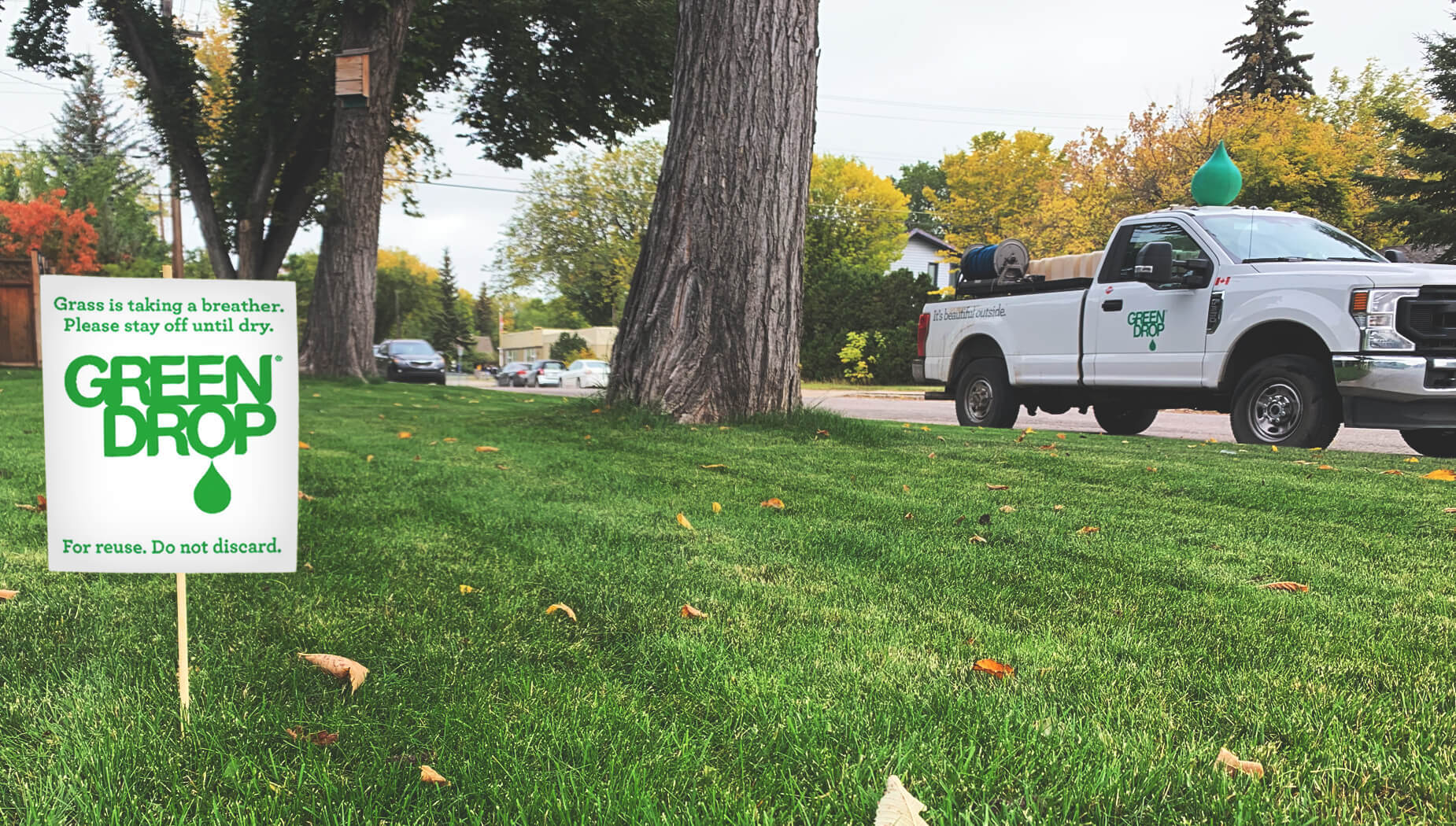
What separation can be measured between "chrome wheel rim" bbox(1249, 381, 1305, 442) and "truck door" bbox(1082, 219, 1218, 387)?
578mm

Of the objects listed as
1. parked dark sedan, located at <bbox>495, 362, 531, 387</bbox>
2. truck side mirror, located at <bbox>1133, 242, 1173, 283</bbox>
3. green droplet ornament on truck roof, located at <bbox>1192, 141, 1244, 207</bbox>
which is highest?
green droplet ornament on truck roof, located at <bbox>1192, 141, 1244, 207</bbox>

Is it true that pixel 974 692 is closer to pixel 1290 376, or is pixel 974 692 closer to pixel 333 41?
pixel 1290 376

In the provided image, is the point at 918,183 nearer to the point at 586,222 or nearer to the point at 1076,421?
the point at 586,222

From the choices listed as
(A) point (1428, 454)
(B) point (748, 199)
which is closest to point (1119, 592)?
(B) point (748, 199)

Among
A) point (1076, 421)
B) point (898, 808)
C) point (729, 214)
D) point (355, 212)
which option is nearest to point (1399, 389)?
point (729, 214)

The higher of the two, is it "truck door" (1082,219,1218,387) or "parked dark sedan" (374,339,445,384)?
"truck door" (1082,219,1218,387)

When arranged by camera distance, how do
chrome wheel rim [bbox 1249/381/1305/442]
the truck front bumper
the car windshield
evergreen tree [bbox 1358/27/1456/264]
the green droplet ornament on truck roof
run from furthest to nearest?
evergreen tree [bbox 1358/27/1456/264] → the green droplet ornament on truck roof → the car windshield → chrome wheel rim [bbox 1249/381/1305/442] → the truck front bumper

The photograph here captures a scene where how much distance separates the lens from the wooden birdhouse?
1533 centimetres

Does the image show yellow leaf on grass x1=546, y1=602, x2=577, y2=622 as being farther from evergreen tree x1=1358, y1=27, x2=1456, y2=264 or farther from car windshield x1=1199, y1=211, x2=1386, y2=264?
evergreen tree x1=1358, y1=27, x2=1456, y2=264

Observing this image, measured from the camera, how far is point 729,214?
7488mm

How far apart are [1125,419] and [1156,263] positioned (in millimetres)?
3467

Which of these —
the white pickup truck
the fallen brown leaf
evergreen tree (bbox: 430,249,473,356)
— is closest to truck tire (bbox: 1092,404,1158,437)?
the white pickup truck

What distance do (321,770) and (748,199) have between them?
21.0ft

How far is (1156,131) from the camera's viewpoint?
30.8 metres
